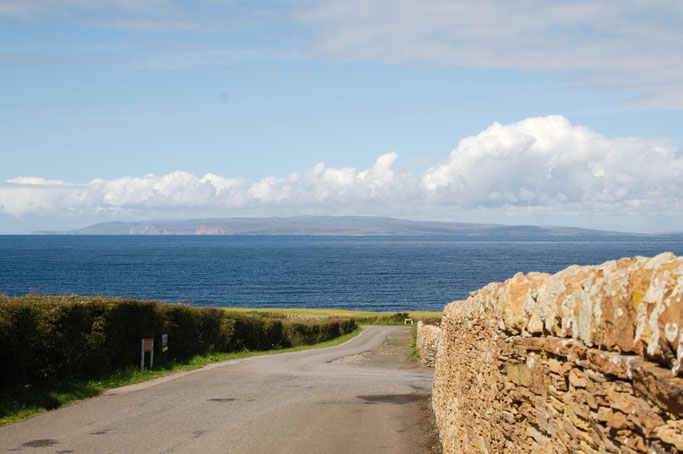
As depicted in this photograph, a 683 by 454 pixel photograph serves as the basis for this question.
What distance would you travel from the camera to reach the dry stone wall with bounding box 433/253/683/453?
3.55 metres

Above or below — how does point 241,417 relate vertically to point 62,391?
below

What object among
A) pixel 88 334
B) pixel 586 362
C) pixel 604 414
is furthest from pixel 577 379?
pixel 88 334

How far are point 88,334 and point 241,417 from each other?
6440 mm

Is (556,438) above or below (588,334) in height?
below

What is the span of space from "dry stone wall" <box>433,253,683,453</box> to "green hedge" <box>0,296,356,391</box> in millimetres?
11959

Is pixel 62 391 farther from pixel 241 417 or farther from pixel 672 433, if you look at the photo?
pixel 672 433

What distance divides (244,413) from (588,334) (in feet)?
41.3

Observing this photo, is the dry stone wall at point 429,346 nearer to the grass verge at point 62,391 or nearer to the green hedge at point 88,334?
the green hedge at point 88,334

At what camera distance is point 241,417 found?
15.2 m

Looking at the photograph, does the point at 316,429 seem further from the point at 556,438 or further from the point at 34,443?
the point at 556,438

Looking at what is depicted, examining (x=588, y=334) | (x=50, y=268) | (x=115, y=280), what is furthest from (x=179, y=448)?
(x=50, y=268)

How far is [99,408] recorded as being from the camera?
610 inches

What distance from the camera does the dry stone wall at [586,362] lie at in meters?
3.55

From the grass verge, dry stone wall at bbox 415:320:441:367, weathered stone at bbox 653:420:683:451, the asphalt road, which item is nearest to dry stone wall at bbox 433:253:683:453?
weathered stone at bbox 653:420:683:451
